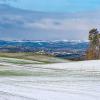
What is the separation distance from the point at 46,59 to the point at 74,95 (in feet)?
90.0

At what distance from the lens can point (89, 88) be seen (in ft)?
61.0

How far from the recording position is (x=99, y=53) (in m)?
72.2

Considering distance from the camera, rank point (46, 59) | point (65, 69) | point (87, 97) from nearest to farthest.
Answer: point (87, 97) → point (65, 69) → point (46, 59)

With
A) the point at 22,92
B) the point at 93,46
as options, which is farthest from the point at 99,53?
the point at 22,92

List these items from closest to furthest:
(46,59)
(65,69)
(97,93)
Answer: (97,93)
(65,69)
(46,59)

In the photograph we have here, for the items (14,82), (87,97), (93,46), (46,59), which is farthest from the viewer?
(93,46)

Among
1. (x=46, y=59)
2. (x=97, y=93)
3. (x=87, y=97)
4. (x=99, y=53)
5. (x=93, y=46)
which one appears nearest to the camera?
(x=87, y=97)

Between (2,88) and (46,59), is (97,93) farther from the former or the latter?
(46,59)

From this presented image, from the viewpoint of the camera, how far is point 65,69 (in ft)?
104

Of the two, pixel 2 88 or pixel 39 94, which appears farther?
pixel 2 88

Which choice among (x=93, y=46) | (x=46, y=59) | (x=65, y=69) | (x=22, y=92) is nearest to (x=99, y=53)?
(x=93, y=46)

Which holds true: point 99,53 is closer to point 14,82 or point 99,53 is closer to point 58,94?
point 14,82

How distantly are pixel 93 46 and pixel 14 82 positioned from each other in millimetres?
62367

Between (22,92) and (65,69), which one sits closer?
(22,92)
